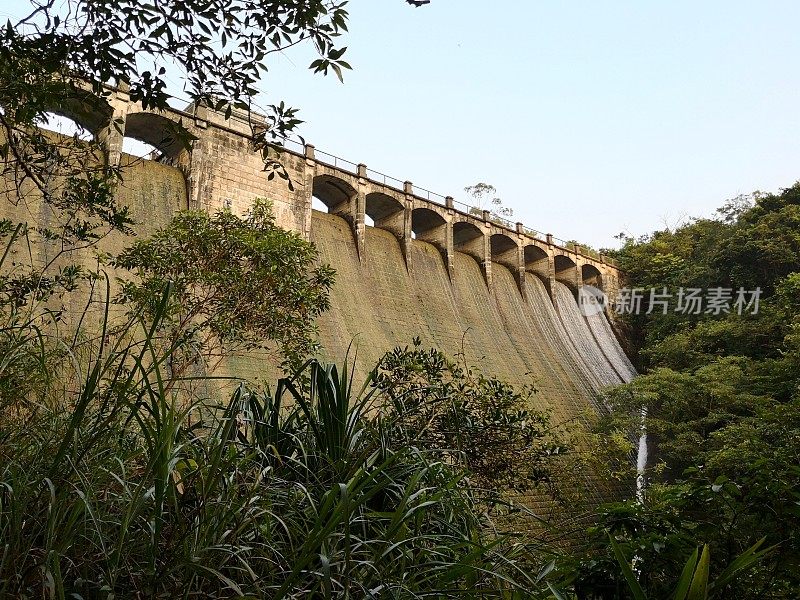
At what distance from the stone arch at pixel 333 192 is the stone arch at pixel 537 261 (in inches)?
330

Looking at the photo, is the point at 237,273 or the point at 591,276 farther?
the point at 591,276

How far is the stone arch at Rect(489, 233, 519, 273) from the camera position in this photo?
72.7ft

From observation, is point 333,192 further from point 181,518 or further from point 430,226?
point 181,518

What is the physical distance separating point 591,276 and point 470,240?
659 cm

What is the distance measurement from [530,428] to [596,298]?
67.3ft

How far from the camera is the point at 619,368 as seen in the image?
74.3 feet

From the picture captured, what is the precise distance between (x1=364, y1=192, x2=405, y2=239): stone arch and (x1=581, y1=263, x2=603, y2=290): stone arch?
9.42m

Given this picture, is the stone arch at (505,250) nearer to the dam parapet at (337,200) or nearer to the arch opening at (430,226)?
the dam parapet at (337,200)

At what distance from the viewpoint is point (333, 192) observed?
17281mm

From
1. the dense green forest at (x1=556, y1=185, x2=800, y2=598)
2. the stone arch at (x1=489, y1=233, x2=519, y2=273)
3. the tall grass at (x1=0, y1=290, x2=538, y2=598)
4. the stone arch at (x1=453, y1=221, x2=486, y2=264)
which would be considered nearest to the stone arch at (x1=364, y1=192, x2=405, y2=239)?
the stone arch at (x1=453, y1=221, x2=486, y2=264)

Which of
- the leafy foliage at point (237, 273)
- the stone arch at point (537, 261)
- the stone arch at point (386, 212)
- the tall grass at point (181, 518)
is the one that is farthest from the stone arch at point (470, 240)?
the tall grass at point (181, 518)

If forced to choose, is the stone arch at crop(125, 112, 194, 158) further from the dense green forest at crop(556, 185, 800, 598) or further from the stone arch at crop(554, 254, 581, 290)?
the stone arch at crop(554, 254, 581, 290)

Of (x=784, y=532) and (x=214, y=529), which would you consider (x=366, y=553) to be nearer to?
(x=214, y=529)

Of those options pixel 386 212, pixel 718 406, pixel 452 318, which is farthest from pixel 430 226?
pixel 718 406
